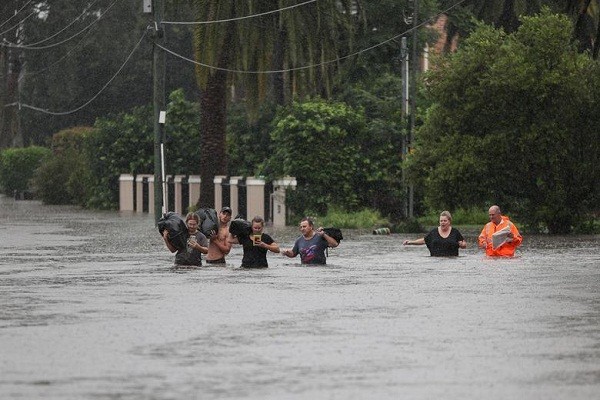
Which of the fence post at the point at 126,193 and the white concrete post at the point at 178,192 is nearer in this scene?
the white concrete post at the point at 178,192

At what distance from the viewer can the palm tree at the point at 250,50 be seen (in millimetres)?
48812

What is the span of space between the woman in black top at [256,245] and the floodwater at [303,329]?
1.34 feet

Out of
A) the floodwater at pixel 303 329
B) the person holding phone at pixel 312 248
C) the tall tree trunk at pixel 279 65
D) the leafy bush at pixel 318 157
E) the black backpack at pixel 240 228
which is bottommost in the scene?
the floodwater at pixel 303 329

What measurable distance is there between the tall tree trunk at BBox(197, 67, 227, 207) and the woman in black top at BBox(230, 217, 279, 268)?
71.9 ft

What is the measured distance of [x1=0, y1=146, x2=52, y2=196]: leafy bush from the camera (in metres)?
99.7

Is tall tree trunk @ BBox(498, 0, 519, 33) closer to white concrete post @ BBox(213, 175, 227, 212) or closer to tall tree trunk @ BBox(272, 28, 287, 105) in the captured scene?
tall tree trunk @ BBox(272, 28, 287, 105)

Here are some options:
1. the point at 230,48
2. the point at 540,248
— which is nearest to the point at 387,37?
the point at 230,48

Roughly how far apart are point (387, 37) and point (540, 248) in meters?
27.7

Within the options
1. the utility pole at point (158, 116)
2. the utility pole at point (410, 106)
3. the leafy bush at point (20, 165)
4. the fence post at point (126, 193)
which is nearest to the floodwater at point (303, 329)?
the utility pole at point (158, 116)

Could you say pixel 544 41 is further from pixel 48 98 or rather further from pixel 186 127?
pixel 48 98

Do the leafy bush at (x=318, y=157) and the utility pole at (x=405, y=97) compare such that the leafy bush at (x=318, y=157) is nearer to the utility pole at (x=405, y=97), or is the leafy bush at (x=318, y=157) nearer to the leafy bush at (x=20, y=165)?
the utility pole at (x=405, y=97)

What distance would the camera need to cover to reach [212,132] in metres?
51.6

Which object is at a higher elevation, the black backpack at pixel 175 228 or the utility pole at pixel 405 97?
the utility pole at pixel 405 97

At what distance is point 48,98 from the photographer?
106 meters
